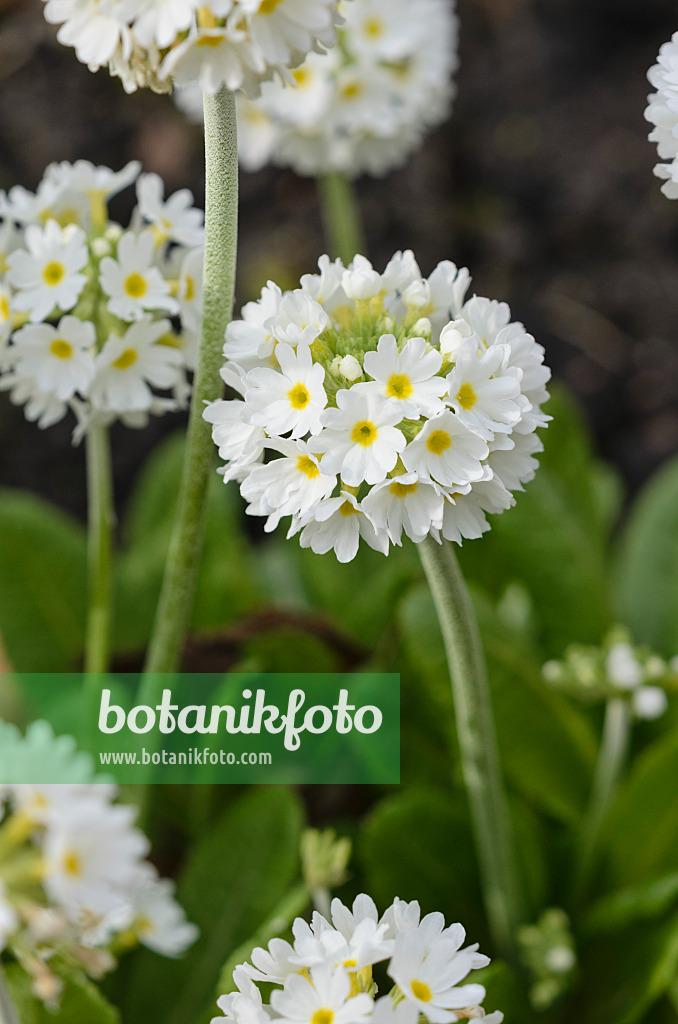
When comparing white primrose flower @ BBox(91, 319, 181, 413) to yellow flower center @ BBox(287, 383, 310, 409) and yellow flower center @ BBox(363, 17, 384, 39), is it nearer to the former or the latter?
yellow flower center @ BBox(287, 383, 310, 409)

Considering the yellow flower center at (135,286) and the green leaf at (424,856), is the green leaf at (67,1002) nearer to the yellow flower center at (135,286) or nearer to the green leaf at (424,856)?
the green leaf at (424,856)

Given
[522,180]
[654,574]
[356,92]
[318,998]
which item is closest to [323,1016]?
[318,998]

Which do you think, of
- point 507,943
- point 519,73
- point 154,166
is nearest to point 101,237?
point 507,943

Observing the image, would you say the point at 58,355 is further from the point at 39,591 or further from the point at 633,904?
the point at 633,904

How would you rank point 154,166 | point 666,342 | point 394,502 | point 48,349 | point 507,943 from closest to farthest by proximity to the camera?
point 394,502 → point 48,349 → point 507,943 → point 666,342 → point 154,166

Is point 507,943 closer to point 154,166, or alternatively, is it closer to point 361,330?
point 361,330

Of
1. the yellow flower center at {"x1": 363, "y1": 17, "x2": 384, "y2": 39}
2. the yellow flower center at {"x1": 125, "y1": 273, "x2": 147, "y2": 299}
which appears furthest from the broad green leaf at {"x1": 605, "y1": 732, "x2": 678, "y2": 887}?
the yellow flower center at {"x1": 363, "y1": 17, "x2": 384, "y2": 39}
